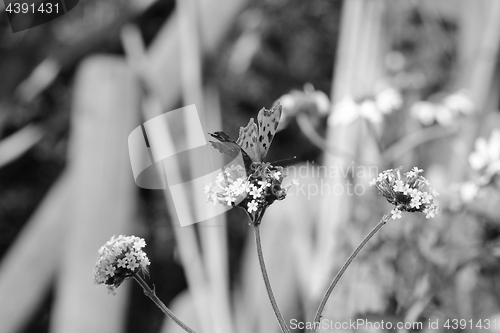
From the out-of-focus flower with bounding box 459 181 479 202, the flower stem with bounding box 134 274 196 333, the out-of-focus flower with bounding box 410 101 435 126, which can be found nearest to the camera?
the flower stem with bounding box 134 274 196 333

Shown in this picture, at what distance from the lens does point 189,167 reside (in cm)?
53

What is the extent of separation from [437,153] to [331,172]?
0.20 metres

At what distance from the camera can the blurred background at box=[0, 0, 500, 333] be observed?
0.54 m

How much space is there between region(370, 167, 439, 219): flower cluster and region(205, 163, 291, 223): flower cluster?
5 centimetres

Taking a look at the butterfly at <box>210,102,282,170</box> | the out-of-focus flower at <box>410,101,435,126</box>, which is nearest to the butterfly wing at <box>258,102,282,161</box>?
the butterfly at <box>210,102,282,170</box>

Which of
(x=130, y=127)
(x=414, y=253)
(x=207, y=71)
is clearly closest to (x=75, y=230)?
(x=130, y=127)

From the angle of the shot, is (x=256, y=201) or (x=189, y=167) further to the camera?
(x=189, y=167)

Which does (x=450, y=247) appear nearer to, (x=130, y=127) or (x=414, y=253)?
(x=414, y=253)

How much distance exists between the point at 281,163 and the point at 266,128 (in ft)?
0.57

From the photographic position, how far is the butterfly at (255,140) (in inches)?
10.1

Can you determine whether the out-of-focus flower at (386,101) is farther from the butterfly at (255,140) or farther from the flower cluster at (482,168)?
the butterfly at (255,140)

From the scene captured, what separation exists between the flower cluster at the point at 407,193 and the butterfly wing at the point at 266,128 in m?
0.06

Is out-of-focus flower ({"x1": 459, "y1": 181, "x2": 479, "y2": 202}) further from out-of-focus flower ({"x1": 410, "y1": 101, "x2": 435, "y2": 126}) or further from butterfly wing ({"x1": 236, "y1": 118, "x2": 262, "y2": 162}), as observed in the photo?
A: butterfly wing ({"x1": 236, "y1": 118, "x2": 262, "y2": 162})

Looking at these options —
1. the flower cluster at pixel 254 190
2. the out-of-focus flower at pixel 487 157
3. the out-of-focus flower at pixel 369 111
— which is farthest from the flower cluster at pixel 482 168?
the flower cluster at pixel 254 190
